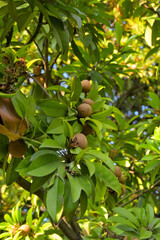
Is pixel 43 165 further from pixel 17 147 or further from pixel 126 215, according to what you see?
pixel 126 215

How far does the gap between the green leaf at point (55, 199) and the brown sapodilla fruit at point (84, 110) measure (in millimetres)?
252

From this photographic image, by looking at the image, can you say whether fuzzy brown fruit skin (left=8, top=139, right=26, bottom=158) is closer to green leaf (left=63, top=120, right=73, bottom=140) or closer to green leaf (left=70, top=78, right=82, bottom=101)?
green leaf (left=63, top=120, right=73, bottom=140)

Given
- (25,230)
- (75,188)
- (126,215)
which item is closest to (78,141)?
(75,188)

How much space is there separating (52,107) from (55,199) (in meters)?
0.32

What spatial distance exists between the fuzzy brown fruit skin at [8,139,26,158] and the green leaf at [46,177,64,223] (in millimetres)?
149

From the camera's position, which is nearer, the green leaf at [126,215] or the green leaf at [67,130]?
the green leaf at [67,130]

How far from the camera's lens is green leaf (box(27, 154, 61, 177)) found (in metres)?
0.84

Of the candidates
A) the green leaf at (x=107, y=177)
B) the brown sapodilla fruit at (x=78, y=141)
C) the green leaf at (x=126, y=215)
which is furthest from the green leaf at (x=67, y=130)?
the green leaf at (x=126, y=215)

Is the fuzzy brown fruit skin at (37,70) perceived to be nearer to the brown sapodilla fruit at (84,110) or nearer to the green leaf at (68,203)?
the brown sapodilla fruit at (84,110)

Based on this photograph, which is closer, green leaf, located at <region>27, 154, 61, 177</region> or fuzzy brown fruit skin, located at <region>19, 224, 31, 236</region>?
green leaf, located at <region>27, 154, 61, 177</region>

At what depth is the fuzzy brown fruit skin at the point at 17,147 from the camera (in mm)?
914

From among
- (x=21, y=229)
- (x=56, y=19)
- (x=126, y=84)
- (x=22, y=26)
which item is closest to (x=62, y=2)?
(x=56, y=19)

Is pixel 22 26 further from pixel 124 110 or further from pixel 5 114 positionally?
pixel 124 110

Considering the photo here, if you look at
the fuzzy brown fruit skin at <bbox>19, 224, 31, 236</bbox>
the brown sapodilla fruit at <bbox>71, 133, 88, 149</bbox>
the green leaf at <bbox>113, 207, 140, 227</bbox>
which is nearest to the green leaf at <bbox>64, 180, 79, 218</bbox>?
the brown sapodilla fruit at <bbox>71, 133, 88, 149</bbox>
